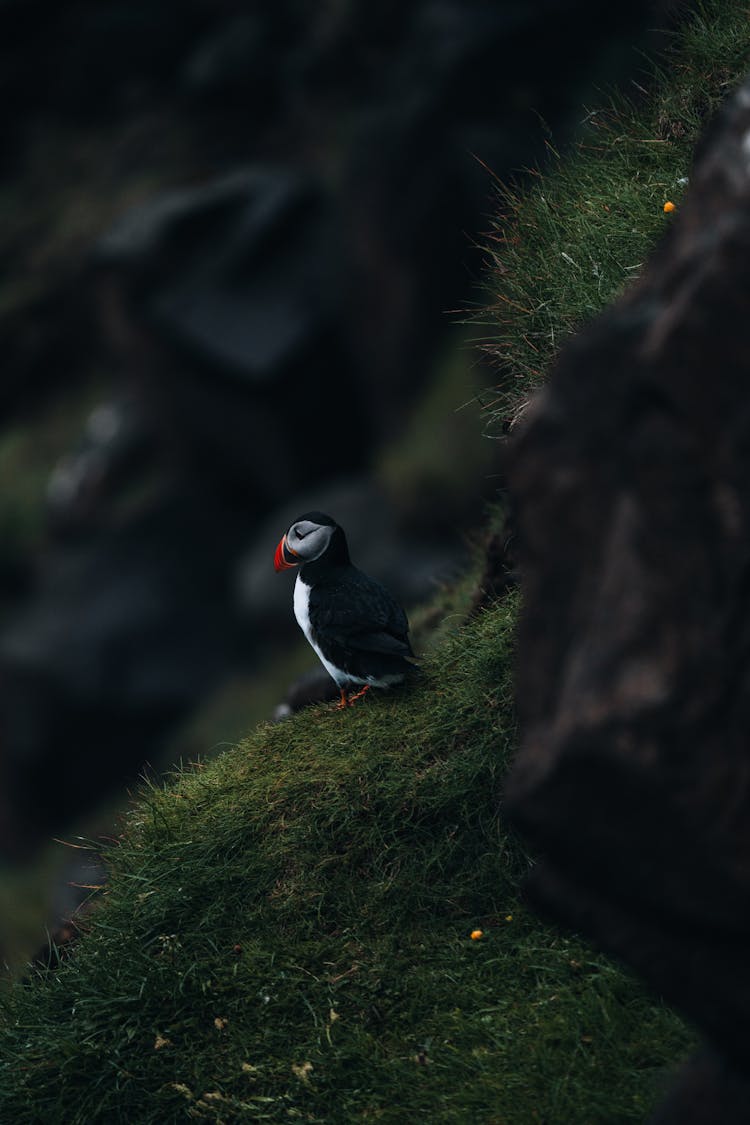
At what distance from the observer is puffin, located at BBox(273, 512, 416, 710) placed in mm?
4230

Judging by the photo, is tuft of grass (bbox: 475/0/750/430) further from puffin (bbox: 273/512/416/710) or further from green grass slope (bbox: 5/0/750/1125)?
puffin (bbox: 273/512/416/710)

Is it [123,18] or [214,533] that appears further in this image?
[123,18]

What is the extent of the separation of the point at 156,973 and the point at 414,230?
10.1m

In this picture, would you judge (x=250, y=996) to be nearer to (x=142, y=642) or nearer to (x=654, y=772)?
(x=654, y=772)

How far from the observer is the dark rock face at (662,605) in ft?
6.21

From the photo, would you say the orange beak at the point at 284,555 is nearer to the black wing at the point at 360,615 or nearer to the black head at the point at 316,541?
the black head at the point at 316,541

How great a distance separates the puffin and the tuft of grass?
817 millimetres

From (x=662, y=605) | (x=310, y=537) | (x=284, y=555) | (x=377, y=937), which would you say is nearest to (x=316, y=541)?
(x=310, y=537)

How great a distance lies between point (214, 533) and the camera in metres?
14.9

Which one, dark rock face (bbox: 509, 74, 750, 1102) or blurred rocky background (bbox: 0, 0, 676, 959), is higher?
dark rock face (bbox: 509, 74, 750, 1102)

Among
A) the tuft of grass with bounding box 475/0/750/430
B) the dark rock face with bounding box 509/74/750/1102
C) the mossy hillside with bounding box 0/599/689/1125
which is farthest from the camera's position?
the tuft of grass with bounding box 475/0/750/430

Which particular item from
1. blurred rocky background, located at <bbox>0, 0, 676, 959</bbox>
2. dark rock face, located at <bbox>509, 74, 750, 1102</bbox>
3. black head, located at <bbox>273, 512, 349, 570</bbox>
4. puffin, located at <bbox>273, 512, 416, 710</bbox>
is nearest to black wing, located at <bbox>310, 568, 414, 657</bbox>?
puffin, located at <bbox>273, 512, 416, 710</bbox>

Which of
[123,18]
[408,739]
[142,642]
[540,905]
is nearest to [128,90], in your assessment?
[123,18]

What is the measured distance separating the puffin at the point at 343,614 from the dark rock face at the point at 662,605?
6.94 ft
